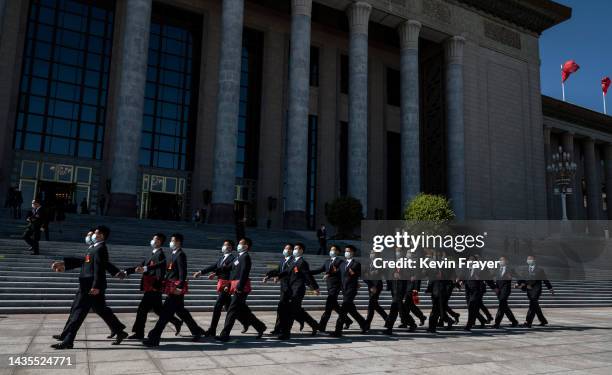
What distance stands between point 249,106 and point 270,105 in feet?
5.17

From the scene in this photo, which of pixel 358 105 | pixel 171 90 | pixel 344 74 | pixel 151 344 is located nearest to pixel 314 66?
pixel 344 74

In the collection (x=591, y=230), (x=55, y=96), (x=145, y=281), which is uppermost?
(x=55, y=96)

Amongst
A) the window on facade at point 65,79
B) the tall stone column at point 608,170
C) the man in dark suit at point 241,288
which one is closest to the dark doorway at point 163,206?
the window on facade at point 65,79

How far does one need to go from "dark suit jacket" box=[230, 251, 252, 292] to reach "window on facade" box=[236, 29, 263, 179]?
87.8 ft

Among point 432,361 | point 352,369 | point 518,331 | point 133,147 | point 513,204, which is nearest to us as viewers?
point 352,369

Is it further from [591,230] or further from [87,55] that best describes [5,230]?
[591,230]

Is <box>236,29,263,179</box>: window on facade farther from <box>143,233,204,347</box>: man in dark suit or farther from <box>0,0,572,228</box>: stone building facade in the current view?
<box>143,233,204,347</box>: man in dark suit

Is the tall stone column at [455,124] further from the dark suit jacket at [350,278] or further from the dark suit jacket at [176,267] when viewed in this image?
the dark suit jacket at [176,267]

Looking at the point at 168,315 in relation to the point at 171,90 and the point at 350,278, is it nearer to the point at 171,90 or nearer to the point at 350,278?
the point at 350,278

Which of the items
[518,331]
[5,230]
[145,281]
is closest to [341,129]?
[5,230]

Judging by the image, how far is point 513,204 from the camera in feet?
128

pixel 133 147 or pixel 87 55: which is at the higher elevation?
pixel 87 55

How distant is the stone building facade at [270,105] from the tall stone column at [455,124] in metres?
0.11

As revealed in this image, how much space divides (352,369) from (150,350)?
304 cm
